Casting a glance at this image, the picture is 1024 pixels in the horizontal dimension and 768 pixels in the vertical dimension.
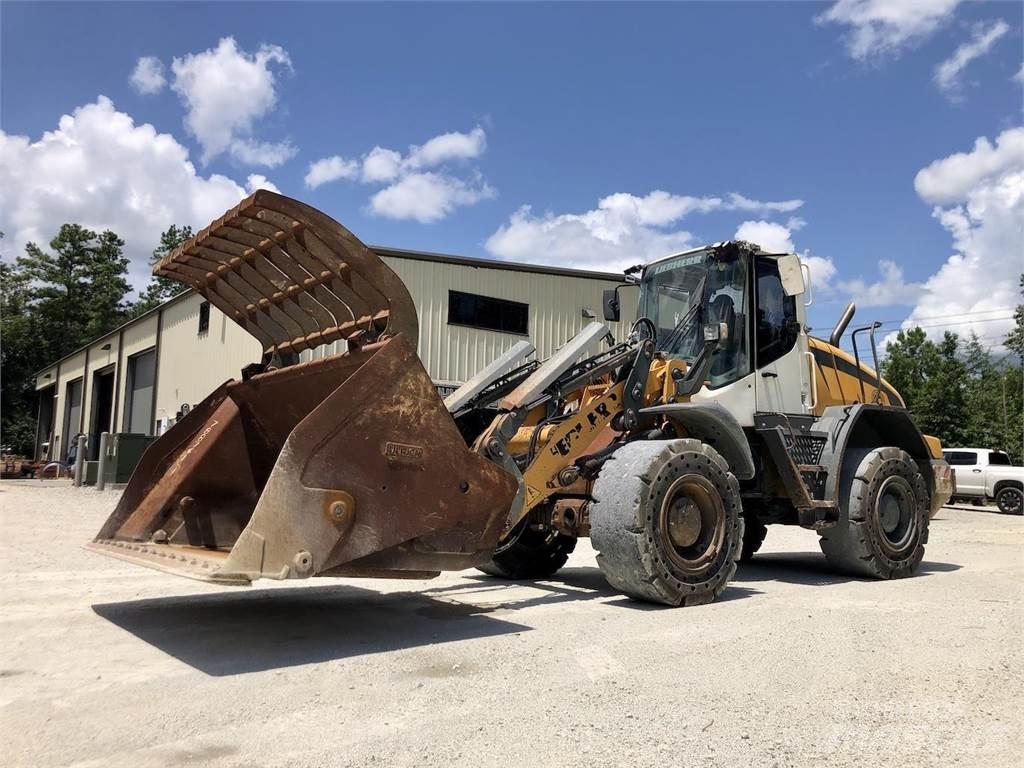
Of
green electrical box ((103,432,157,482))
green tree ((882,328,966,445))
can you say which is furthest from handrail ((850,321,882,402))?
green tree ((882,328,966,445))

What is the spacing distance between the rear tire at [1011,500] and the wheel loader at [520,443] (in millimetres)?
17261

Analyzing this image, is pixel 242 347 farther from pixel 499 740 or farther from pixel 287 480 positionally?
pixel 499 740

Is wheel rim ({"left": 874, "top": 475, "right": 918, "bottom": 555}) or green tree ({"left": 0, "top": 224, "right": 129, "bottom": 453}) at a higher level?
green tree ({"left": 0, "top": 224, "right": 129, "bottom": 453})

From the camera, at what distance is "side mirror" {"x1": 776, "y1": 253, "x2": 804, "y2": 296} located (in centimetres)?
776

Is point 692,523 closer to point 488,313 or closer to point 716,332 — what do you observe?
point 716,332

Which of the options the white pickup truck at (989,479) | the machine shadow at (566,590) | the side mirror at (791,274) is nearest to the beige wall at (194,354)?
the machine shadow at (566,590)

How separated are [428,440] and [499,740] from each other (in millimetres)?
2121

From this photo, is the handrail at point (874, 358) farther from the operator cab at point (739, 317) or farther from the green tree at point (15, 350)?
the green tree at point (15, 350)

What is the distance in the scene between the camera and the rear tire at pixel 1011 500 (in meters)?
23.5

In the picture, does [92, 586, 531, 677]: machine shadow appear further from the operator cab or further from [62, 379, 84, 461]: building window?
[62, 379, 84, 461]: building window

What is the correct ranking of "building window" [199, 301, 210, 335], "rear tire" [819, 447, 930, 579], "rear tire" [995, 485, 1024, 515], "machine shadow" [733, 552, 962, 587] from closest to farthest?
"rear tire" [819, 447, 930, 579] → "machine shadow" [733, 552, 962, 587] → "rear tire" [995, 485, 1024, 515] → "building window" [199, 301, 210, 335]

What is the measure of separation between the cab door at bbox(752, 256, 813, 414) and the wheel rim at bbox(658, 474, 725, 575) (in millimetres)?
1607

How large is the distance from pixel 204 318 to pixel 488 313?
31.5 ft

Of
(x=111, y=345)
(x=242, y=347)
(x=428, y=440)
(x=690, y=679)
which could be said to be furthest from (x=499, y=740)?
(x=111, y=345)
